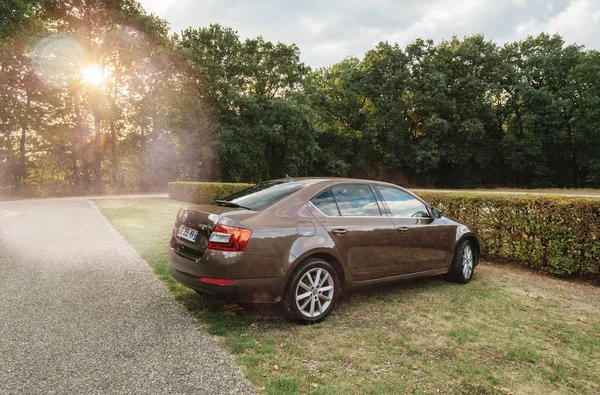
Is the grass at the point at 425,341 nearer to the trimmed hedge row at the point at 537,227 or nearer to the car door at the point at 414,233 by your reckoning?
the car door at the point at 414,233

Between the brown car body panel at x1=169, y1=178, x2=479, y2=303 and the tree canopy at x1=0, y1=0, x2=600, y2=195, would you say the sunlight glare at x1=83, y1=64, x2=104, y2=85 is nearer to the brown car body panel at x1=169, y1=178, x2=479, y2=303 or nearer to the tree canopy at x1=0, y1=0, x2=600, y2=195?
the tree canopy at x1=0, y1=0, x2=600, y2=195

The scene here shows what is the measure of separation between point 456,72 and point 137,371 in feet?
139

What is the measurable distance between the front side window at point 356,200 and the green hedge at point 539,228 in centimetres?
347

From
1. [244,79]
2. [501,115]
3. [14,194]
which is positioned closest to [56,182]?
[14,194]

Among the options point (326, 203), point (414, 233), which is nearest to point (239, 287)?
point (326, 203)

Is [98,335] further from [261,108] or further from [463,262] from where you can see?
[261,108]

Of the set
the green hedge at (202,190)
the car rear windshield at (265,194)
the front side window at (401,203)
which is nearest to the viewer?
the car rear windshield at (265,194)

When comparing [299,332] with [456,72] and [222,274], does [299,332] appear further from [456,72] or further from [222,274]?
[456,72]

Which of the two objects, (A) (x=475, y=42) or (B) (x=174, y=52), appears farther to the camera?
(A) (x=475, y=42)

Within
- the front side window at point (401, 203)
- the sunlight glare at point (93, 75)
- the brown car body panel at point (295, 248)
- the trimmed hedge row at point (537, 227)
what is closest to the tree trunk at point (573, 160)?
the trimmed hedge row at point (537, 227)

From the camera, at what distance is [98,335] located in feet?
12.1

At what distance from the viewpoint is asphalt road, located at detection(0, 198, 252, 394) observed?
9.32 ft

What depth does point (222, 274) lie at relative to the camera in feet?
11.8

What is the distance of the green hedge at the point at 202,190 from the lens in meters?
16.2
